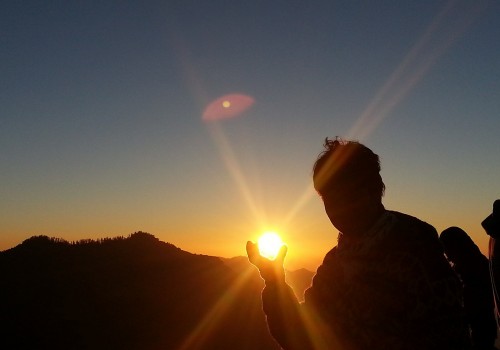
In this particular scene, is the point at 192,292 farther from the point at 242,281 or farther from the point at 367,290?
the point at 367,290

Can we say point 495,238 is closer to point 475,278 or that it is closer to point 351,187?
point 351,187

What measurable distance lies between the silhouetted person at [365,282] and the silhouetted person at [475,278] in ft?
4.67

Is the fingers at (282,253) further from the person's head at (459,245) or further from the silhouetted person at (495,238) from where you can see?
the person's head at (459,245)

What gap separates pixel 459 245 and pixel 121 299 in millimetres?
24482

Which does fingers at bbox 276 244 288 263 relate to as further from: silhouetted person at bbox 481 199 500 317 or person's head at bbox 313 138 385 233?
silhouetted person at bbox 481 199 500 317

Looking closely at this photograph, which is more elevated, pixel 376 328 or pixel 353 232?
pixel 353 232

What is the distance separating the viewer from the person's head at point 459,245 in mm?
4180

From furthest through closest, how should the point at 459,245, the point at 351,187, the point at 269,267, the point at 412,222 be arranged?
the point at 459,245
the point at 269,267
the point at 351,187
the point at 412,222

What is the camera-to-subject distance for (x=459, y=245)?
4.18m

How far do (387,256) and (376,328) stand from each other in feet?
1.47

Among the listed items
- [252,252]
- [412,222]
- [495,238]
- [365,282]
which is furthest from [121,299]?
[495,238]

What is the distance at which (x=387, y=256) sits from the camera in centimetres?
286

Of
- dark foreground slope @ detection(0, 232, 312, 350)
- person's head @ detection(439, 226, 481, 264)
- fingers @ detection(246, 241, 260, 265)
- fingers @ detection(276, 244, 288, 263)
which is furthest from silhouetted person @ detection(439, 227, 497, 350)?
dark foreground slope @ detection(0, 232, 312, 350)

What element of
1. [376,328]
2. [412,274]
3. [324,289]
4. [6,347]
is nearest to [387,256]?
[412,274]
